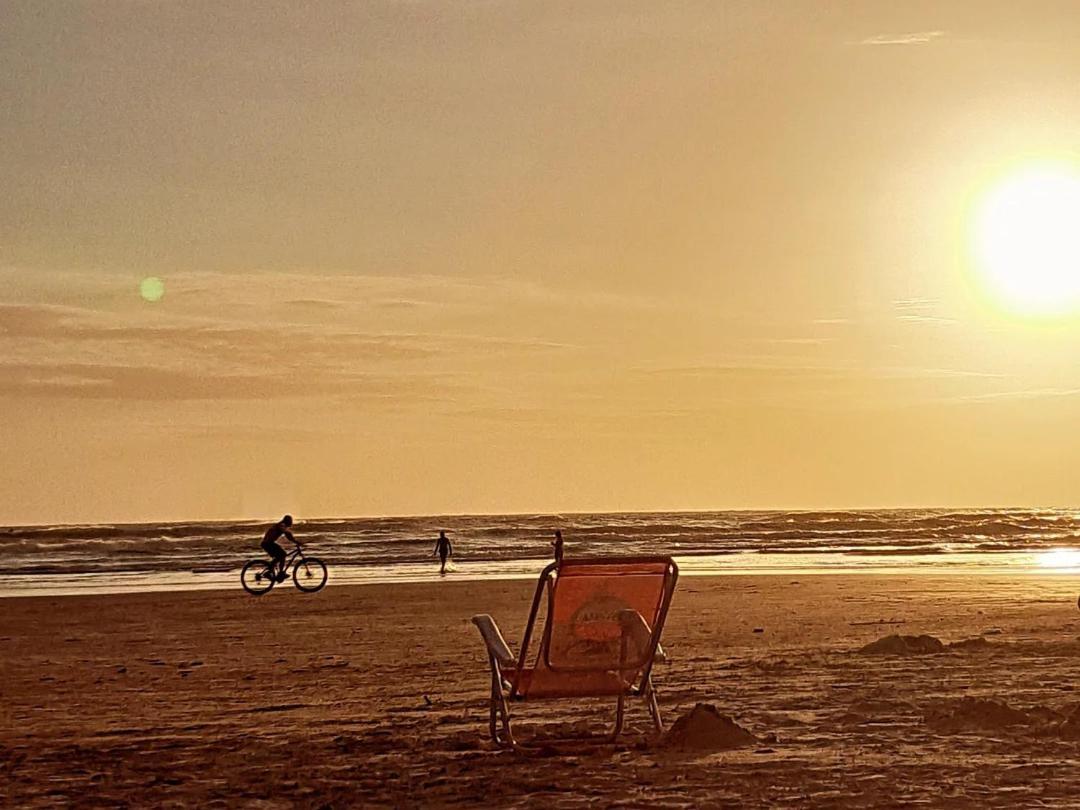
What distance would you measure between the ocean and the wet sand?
1640 cm

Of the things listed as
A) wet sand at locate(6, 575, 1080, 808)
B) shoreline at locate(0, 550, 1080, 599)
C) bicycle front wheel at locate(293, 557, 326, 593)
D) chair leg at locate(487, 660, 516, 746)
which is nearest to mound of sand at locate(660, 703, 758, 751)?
wet sand at locate(6, 575, 1080, 808)

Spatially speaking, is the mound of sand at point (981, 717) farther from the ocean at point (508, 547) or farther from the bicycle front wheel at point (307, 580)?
the ocean at point (508, 547)

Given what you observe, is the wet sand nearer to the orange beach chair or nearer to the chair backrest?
the orange beach chair

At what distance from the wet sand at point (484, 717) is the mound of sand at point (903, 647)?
0.77 feet

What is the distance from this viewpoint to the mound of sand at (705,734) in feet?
27.3

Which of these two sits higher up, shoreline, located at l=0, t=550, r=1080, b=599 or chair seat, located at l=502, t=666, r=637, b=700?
shoreline, located at l=0, t=550, r=1080, b=599

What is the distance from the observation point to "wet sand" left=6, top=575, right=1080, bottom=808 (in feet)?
23.7

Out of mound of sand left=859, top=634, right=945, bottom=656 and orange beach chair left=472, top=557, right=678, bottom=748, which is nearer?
orange beach chair left=472, top=557, right=678, bottom=748

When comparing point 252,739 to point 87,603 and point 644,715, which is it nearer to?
point 644,715

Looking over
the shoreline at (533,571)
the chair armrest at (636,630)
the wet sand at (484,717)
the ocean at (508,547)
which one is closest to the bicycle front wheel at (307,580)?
the shoreline at (533,571)

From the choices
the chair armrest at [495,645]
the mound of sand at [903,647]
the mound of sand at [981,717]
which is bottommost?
the mound of sand at [981,717]

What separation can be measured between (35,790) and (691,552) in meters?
44.6

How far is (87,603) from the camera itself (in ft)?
85.3

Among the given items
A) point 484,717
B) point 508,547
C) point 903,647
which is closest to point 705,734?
point 484,717
